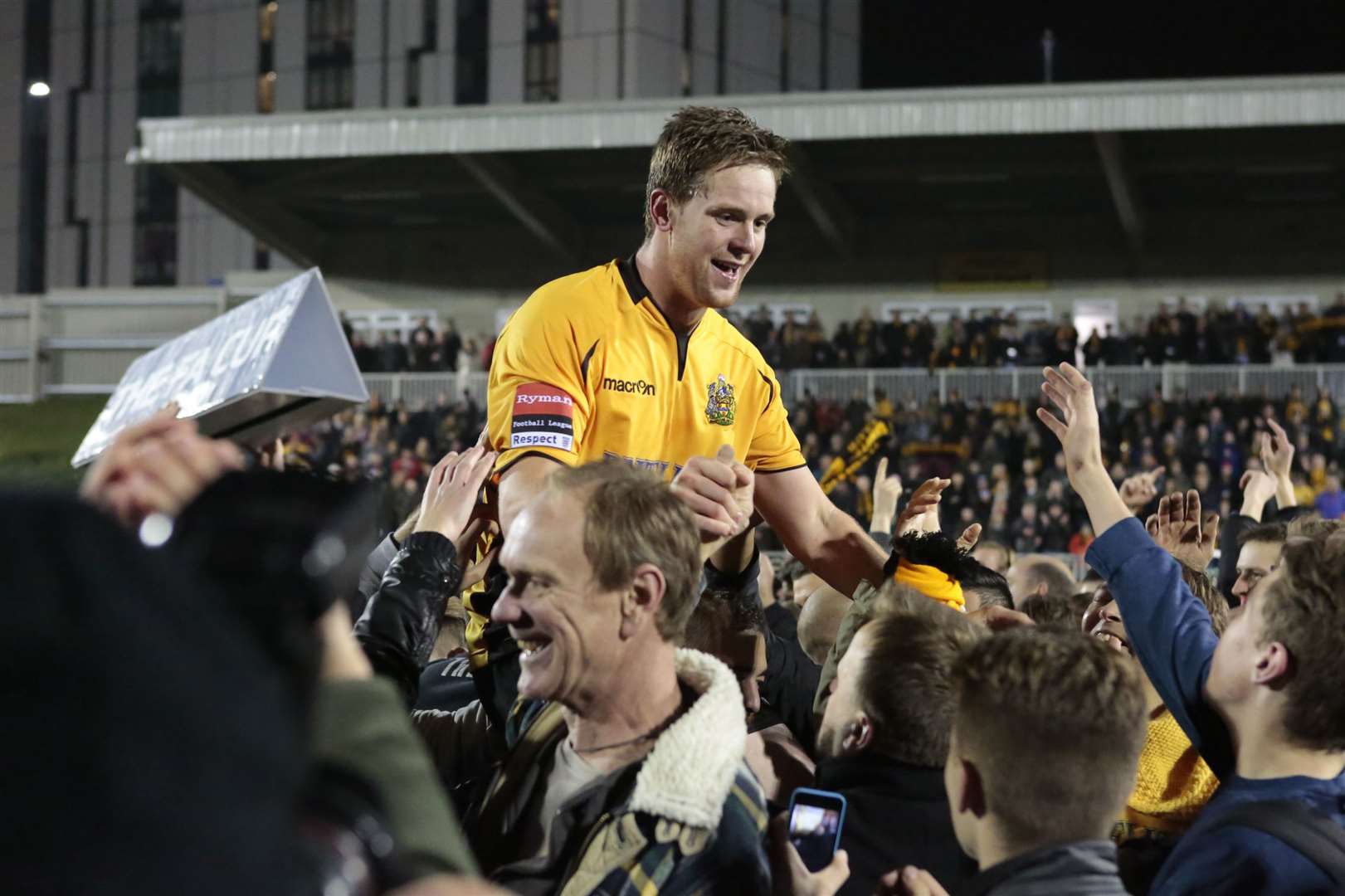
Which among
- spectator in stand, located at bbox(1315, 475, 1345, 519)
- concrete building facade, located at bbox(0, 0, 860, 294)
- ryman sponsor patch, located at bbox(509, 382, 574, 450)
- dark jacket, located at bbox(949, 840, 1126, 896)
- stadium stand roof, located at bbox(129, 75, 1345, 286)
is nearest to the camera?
dark jacket, located at bbox(949, 840, 1126, 896)

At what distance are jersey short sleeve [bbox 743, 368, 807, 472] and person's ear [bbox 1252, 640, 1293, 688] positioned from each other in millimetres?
1943

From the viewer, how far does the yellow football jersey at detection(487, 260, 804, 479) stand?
383cm

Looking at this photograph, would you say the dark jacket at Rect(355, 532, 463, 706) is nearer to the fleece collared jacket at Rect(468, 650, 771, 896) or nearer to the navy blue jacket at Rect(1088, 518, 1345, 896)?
the fleece collared jacket at Rect(468, 650, 771, 896)

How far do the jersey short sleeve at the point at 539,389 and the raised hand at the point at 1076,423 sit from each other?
126 cm

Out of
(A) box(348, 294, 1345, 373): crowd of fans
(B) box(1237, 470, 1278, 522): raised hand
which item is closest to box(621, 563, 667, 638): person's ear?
(B) box(1237, 470, 1278, 522): raised hand

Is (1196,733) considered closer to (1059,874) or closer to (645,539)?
(1059,874)

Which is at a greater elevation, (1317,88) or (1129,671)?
(1317,88)

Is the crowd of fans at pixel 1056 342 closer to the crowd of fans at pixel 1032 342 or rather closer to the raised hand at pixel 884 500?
the crowd of fans at pixel 1032 342

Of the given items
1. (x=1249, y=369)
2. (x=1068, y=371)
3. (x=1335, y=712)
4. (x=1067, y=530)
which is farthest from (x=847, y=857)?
(x=1249, y=369)

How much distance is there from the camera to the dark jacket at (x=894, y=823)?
259cm

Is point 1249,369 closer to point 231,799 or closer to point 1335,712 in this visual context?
point 1335,712

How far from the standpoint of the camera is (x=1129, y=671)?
2193 millimetres

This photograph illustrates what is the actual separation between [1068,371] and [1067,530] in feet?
48.4

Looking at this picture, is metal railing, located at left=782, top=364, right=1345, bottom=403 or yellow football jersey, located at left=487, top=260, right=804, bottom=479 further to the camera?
metal railing, located at left=782, top=364, right=1345, bottom=403
